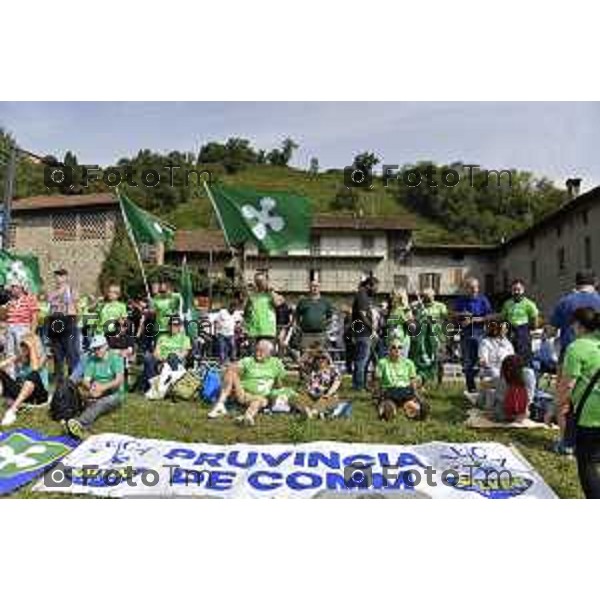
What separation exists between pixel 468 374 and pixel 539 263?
3075 cm

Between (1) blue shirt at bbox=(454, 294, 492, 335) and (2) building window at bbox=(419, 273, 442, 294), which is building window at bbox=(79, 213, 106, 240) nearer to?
(2) building window at bbox=(419, 273, 442, 294)

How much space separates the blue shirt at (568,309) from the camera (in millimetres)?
9602

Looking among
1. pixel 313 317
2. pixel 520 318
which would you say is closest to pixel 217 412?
pixel 313 317

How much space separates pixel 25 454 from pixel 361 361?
568 centimetres

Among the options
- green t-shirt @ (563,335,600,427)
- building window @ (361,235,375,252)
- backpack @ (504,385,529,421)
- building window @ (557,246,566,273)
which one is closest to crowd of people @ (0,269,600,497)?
backpack @ (504,385,529,421)

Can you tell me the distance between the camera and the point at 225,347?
1492cm

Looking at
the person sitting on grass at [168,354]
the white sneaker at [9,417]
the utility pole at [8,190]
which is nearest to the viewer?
the white sneaker at [9,417]

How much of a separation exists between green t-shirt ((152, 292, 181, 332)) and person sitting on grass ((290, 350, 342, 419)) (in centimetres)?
285

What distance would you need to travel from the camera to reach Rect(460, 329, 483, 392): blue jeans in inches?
471

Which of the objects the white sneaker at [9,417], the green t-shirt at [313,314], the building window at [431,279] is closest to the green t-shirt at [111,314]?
the green t-shirt at [313,314]

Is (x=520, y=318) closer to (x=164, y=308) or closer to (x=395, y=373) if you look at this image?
(x=395, y=373)

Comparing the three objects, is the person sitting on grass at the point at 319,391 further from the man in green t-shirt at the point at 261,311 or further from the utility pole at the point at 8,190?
the utility pole at the point at 8,190

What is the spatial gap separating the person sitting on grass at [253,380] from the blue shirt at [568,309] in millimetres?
3476

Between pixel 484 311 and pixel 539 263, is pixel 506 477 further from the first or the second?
pixel 539 263
